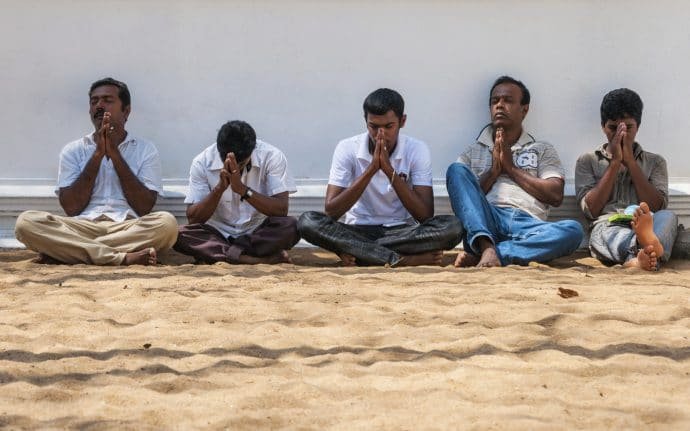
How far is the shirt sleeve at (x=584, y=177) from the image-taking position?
733 cm

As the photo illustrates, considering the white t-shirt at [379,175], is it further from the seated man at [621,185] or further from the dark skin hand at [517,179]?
the seated man at [621,185]

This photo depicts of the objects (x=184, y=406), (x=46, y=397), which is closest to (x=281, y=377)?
(x=184, y=406)

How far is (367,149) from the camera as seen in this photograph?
23.4ft

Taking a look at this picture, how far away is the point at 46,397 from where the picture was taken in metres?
3.75

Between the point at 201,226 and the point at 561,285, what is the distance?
2.35 m

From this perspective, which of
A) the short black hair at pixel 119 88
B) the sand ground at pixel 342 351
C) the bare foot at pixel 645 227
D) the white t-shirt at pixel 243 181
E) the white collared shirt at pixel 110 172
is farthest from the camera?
the short black hair at pixel 119 88

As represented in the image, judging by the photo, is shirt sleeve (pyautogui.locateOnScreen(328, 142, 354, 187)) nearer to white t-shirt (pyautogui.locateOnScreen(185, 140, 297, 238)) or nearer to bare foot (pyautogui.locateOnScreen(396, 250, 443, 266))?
white t-shirt (pyautogui.locateOnScreen(185, 140, 297, 238))

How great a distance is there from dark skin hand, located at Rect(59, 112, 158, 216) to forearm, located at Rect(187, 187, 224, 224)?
0.33 meters

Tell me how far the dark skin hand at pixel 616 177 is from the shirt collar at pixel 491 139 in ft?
1.84

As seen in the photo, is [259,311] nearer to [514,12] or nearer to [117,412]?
[117,412]

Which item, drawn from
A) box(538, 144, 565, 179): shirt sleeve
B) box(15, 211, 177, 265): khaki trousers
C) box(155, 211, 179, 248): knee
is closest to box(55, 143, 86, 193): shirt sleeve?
box(15, 211, 177, 265): khaki trousers

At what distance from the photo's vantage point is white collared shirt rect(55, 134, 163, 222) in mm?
7176

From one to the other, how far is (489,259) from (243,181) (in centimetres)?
158

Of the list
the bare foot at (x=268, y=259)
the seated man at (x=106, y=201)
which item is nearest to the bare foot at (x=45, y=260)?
the seated man at (x=106, y=201)
